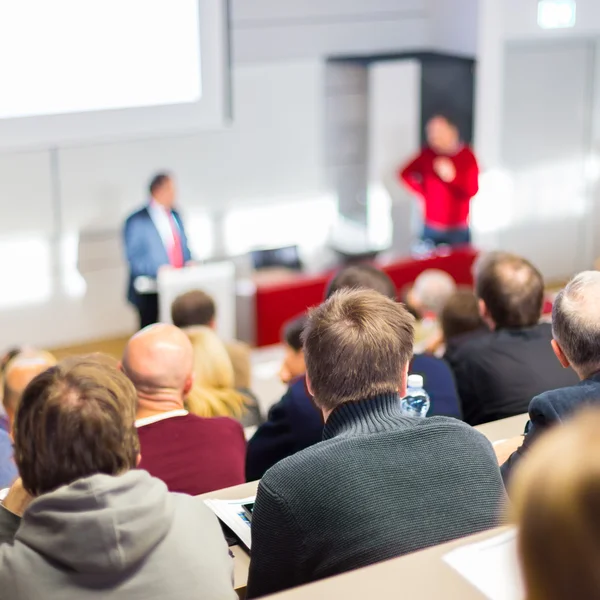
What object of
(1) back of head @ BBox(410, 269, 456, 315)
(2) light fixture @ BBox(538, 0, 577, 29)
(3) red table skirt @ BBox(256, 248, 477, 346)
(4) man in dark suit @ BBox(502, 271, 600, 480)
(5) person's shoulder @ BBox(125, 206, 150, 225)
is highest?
(2) light fixture @ BBox(538, 0, 577, 29)

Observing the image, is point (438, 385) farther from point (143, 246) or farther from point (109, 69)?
point (143, 246)

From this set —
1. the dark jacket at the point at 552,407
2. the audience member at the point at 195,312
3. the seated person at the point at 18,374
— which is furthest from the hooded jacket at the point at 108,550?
the audience member at the point at 195,312

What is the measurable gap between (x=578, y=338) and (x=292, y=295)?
173 inches

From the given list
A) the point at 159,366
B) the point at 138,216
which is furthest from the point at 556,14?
the point at 159,366

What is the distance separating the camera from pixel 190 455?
269 centimetres

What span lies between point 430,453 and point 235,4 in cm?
594

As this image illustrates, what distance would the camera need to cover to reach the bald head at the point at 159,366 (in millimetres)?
2820

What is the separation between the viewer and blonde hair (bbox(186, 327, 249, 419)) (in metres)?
3.43

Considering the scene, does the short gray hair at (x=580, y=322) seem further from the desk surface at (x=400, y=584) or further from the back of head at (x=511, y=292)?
the desk surface at (x=400, y=584)

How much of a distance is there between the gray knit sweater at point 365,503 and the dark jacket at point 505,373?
1.27 m

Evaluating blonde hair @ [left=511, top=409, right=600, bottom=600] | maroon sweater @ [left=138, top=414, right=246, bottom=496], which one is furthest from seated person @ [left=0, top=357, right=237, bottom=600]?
blonde hair @ [left=511, top=409, right=600, bottom=600]

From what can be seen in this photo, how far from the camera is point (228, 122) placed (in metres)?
6.30

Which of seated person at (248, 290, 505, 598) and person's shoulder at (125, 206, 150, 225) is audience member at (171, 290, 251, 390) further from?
seated person at (248, 290, 505, 598)

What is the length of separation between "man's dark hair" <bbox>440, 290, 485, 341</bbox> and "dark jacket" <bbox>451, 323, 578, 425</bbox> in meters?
0.63
